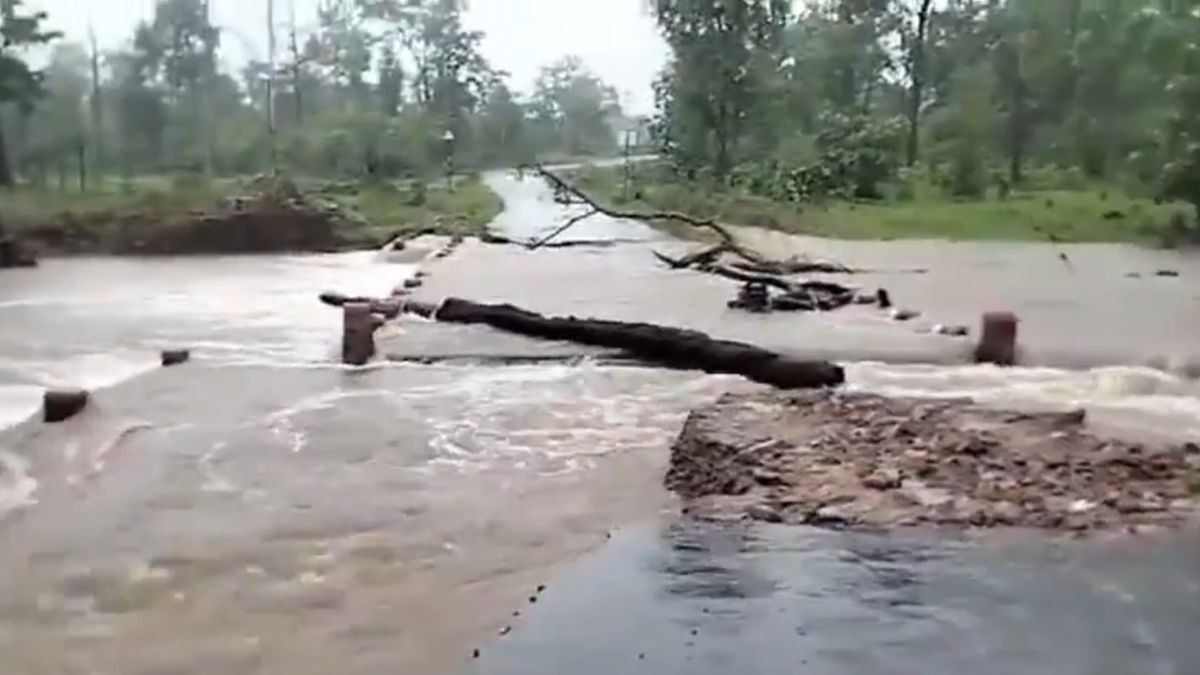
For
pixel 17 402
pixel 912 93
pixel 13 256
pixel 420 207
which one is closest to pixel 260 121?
pixel 420 207

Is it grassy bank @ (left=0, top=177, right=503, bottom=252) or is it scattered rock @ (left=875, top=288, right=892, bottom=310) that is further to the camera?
grassy bank @ (left=0, top=177, right=503, bottom=252)

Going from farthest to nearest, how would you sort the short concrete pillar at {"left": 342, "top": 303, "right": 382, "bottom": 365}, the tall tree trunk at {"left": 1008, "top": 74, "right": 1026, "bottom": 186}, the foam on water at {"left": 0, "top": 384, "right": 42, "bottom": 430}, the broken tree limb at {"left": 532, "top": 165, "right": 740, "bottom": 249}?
the tall tree trunk at {"left": 1008, "top": 74, "right": 1026, "bottom": 186} < the broken tree limb at {"left": 532, "top": 165, "right": 740, "bottom": 249} < the short concrete pillar at {"left": 342, "top": 303, "right": 382, "bottom": 365} < the foam on water at {"left": 0, "top": 384, "right": 42, "bottom": 430}

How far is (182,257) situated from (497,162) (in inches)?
491

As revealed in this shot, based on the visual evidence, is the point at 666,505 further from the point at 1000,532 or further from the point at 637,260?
the point at 637,260

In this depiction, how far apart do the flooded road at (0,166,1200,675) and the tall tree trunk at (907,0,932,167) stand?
13.1 meters

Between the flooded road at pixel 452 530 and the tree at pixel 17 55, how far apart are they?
11.6 metres

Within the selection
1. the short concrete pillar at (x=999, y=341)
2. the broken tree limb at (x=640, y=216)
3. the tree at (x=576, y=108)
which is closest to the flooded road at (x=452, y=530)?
the short concrete pillar at (x=999, y=341)

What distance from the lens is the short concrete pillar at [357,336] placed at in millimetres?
7578

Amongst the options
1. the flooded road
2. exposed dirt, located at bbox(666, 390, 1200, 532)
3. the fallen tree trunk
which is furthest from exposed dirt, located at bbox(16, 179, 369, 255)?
exposed dirt, located at bbox(666, 390, 1200, 532)

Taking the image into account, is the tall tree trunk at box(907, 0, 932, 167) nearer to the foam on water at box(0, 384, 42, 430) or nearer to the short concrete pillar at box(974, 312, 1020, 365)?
the short concrete pillar at box(974, 312, 1020, 365)

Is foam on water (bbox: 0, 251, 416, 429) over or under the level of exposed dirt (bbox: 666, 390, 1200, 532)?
under

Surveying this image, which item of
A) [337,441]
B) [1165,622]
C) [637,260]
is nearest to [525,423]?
[337,441]

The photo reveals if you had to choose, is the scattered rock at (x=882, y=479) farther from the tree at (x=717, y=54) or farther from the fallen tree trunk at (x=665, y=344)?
the tree at (x=717, y=54)

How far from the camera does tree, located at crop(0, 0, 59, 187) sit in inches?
754
